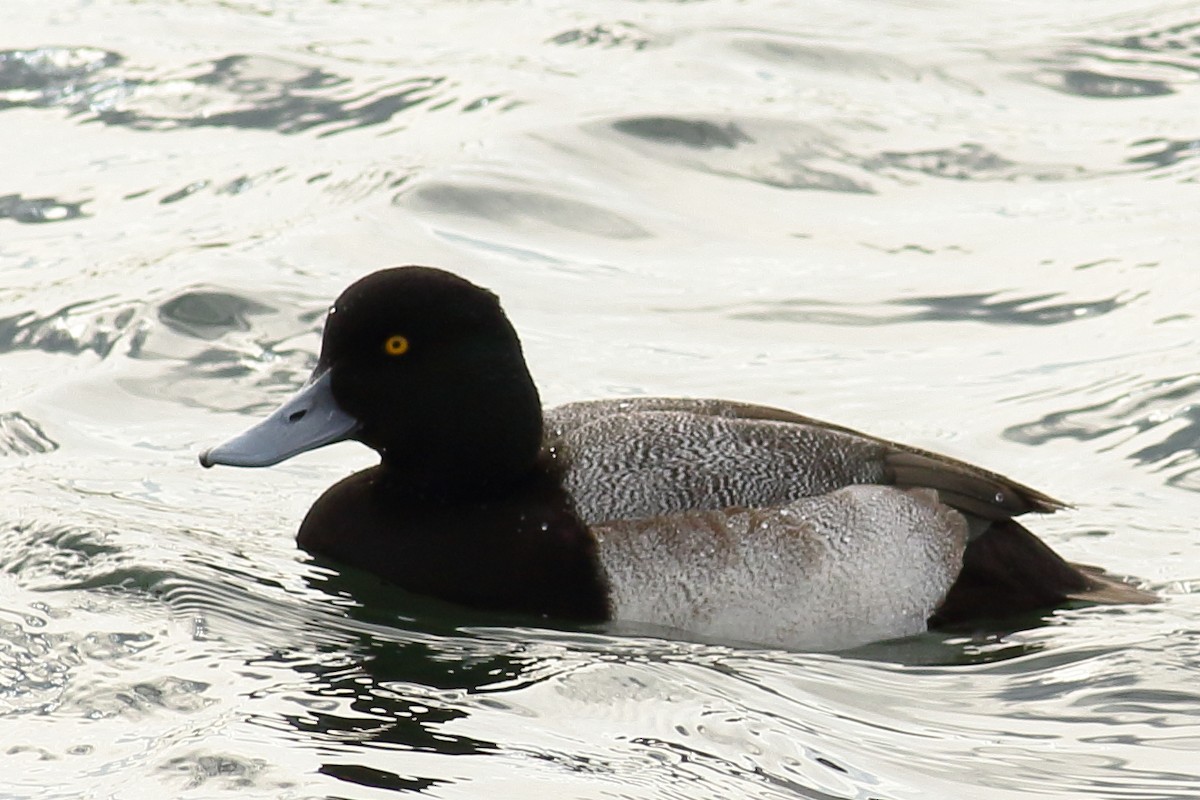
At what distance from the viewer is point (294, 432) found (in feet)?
21.3

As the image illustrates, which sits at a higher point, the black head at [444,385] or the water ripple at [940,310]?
the black head at [444,385]

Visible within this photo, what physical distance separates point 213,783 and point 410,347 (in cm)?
175

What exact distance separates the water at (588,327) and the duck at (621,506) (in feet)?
0.38

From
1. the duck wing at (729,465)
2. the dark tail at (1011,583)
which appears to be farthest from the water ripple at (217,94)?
the dark tail at (1011,583)

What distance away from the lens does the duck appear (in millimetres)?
6219

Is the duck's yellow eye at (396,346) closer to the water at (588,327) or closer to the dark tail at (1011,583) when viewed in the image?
the water at (588,327)

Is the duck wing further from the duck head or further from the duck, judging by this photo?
the duck head

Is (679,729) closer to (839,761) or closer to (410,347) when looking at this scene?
→ (839,761)

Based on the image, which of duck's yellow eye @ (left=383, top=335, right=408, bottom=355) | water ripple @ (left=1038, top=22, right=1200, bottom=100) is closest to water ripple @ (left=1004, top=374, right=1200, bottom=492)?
duck's yellow eye @ (left=383, top=335, right=408, bottom=355)

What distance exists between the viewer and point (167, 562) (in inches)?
263

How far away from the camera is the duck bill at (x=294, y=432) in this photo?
6445 millimetres

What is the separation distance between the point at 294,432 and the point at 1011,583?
88.2 inches

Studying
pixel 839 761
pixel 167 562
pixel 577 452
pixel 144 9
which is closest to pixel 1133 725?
pixel 839 761

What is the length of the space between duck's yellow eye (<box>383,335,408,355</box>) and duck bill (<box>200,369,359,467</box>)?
214mm
